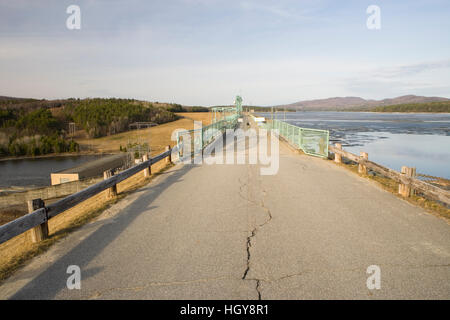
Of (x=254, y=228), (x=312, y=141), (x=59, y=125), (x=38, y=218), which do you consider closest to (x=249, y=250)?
(x=254, y=228)

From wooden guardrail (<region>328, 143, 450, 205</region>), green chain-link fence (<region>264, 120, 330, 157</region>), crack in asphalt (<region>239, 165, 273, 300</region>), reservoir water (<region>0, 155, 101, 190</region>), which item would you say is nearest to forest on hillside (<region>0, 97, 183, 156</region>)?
reservoir water (<region>0, 155, 101, 190</region>)

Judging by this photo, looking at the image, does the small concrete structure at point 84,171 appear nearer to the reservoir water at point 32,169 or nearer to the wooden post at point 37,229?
the reservoir water at point 32,169

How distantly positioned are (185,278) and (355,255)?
8.22ft

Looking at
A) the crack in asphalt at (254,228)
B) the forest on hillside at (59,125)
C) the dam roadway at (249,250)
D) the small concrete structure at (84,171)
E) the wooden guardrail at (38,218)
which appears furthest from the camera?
the forest on hillside at (59,125)

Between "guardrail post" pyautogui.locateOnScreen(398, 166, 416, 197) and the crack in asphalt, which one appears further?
"guardrail post" pyautogui.locateOnScreen(398, 166, 416, 197)

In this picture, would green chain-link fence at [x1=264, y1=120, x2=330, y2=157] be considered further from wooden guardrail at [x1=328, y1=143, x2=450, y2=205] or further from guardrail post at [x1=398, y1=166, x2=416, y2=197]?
guardrail post at [x1=398, y1=166, x2=416, y2=197]

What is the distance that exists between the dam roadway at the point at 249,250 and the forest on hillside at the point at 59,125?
1884 inches

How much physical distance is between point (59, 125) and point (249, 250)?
76.7 meters

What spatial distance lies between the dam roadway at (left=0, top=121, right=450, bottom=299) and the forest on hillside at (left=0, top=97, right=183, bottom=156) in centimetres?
4786

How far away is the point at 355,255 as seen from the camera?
14.7 feet

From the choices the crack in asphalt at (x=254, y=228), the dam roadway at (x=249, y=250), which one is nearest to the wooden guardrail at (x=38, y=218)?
the dam roadway at (x=249, y=250)

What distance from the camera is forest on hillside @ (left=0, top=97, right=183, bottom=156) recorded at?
48.7 meters

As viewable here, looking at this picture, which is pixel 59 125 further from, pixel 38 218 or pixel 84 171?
pixel 38 218

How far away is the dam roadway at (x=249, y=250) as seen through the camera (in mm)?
3631
